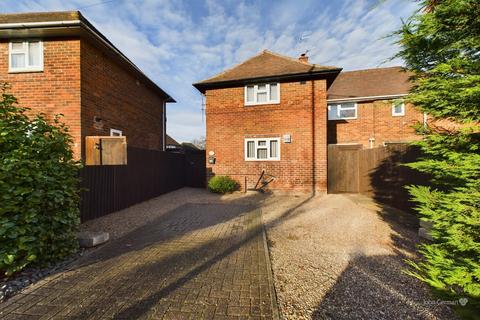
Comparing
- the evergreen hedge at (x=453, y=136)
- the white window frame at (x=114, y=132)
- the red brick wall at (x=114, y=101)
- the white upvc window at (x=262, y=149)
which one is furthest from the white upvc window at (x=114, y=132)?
the evergreen hedge at (x=453, y=136)

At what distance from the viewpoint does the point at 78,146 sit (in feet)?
22.8

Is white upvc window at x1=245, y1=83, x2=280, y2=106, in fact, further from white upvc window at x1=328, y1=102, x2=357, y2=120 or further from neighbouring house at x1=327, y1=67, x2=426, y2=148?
white upvc window at x1=328, y1=102, x2=357, y2=120

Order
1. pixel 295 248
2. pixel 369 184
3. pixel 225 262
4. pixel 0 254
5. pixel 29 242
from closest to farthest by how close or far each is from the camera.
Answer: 1. pixel 0 254
2. pixel 29 242
3. pixel 225 262
4. pixel 295 248
5. pixel 369 184

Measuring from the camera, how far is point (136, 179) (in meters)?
7.83

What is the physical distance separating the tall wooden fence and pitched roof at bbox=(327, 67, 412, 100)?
3688 mm

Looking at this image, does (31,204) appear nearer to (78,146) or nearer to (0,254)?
(0,254)

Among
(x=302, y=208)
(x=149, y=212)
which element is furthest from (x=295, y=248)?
(x=149, y=212)

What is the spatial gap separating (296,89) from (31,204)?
9787 mm

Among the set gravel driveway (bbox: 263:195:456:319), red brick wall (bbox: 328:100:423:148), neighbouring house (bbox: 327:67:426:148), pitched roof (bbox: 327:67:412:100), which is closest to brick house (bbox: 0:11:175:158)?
gravel driveway (bbox: 263:195:456:319)

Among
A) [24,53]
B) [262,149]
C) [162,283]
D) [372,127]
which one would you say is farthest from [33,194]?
[372,127]

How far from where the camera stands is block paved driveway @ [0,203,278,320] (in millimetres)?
2281

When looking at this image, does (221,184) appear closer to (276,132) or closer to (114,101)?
Result: (276,132)

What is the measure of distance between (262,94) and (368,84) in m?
8.78

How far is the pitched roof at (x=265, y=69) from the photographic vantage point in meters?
9.59
